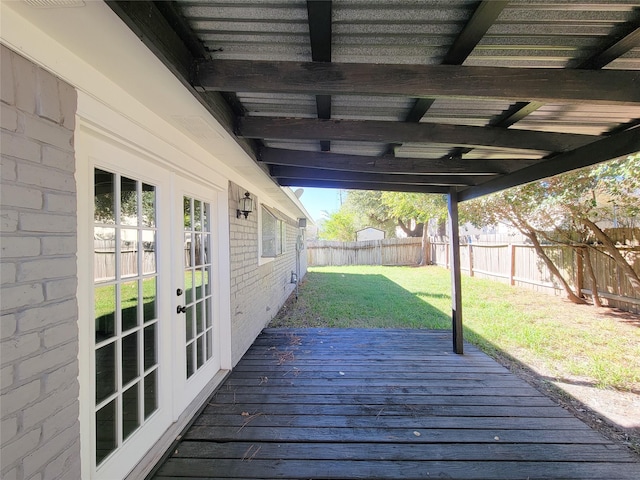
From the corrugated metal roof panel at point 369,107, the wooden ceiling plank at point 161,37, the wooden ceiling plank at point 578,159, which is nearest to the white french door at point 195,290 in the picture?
the wooden ceiling plank at point 161,37

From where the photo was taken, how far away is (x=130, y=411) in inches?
73.5

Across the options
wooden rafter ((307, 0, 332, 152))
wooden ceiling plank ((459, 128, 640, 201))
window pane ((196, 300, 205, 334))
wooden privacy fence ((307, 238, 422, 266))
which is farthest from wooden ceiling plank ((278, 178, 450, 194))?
wooden privacy fence ((307, 238, 422, 266))

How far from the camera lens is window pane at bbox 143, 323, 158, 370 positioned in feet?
6.66

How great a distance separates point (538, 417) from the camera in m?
2.47

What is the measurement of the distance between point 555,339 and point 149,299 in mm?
5703

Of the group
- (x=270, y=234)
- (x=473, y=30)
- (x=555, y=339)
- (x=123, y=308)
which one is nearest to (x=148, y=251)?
(x=123, y=308)

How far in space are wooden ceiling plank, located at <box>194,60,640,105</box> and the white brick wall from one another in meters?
0.70

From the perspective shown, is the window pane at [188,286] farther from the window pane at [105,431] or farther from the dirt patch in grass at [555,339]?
the dirt patch in grass at [555,339]

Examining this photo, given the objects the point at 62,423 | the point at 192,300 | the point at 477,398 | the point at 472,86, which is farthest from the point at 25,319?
the point at 477,398

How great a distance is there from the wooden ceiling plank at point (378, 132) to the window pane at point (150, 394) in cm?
199

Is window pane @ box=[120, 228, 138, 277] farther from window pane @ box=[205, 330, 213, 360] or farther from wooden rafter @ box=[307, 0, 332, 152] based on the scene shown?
wooden rafter @ box=[307, 0, 332, 152]

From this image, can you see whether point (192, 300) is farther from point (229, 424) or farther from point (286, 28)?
point (286, 28)

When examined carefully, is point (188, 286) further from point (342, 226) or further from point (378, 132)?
point (342, 226)

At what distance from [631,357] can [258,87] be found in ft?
18.6
